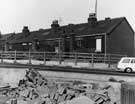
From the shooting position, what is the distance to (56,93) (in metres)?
9.92

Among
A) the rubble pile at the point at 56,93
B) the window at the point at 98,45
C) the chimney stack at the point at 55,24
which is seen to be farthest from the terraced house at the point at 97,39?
the rubble pile at the point at 56,93

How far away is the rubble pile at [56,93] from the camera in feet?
30.5

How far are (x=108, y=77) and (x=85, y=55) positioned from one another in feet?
43.0

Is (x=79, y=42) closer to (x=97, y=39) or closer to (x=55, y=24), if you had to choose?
(x=97, y=39)

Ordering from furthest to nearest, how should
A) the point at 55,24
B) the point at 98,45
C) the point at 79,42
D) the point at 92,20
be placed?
the point at 55,24, the point at 92,20, the point at 79,42, the point at 98,45

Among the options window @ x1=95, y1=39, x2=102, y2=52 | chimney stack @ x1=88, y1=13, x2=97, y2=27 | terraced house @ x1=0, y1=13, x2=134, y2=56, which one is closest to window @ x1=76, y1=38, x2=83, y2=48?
terraced house @ x1=0, y1=13, x2=134, y2=56

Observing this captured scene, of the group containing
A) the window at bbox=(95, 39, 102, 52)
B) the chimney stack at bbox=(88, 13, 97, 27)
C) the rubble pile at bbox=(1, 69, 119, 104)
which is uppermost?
the chimney stack at bbox=(88, 13, 97, 27)

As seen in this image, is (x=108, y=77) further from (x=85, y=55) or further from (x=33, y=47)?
(x=33, y=47)

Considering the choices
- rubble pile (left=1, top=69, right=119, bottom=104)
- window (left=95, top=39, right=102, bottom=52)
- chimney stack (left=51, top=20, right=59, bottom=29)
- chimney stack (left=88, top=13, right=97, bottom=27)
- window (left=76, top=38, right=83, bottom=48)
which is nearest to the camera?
rubble pile (left=1, top=69, right=119, bottom=104)

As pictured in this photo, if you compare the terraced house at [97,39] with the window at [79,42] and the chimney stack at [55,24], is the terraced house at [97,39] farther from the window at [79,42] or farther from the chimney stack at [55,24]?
the chimney stack at [55,24]

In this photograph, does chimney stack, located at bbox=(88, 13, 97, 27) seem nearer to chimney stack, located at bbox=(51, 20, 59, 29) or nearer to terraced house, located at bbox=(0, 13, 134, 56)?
Answer: terraced house, located at bbox=(0, 13, 134, 56)

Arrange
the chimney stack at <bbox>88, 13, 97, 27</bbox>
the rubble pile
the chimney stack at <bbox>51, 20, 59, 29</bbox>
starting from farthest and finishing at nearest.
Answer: the chimney stack at <bbox>51, 20, 59, 29</bbox>, the chimney stack at <bbox>88, 13, 97, 27</bbox>, the rubble pile

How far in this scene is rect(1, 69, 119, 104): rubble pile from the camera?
930 centimetres

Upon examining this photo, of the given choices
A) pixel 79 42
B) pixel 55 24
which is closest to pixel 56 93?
pixel 79 42
